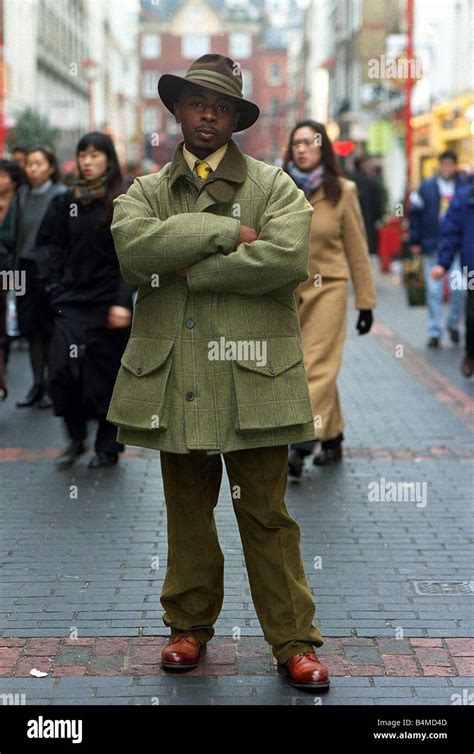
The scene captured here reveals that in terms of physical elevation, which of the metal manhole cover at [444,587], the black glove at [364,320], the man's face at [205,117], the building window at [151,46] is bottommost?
the metal manhole cover at [444,587]

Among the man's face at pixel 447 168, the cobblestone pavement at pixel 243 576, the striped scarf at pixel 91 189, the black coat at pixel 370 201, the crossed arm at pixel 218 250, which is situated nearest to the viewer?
the crossed arm at pixel 218 250

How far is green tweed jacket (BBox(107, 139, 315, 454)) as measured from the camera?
4.16 meters

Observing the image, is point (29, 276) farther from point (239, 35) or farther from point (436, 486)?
point (239, 35)

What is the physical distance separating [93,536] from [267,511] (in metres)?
2.25

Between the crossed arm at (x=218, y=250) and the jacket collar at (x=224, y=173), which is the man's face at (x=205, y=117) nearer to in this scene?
the jacket collar at (x=224, y=173)

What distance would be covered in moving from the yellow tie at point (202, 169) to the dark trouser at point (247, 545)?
890mm

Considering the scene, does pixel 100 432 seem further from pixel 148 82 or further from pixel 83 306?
pixel 148 82

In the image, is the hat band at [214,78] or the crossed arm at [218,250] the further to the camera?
the hat band at [214,78]

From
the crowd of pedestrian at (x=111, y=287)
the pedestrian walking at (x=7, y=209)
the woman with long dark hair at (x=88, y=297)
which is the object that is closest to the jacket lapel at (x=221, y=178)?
the crowd of pedestrian at (x=111, y=287)

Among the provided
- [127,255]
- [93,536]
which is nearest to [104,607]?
[93,536]

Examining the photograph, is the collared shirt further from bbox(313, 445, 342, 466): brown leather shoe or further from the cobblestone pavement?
bbox(313, 445, 342, 466): brown leather shoe

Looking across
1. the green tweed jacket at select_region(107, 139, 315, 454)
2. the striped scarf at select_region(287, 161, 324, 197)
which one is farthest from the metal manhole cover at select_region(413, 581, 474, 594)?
the striped scarf at select_region(287, 161, 324, 197)

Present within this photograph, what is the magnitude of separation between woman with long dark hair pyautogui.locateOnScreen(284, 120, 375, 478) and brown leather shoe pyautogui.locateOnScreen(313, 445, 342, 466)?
37cm

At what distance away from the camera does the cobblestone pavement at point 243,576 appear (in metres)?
4.46
